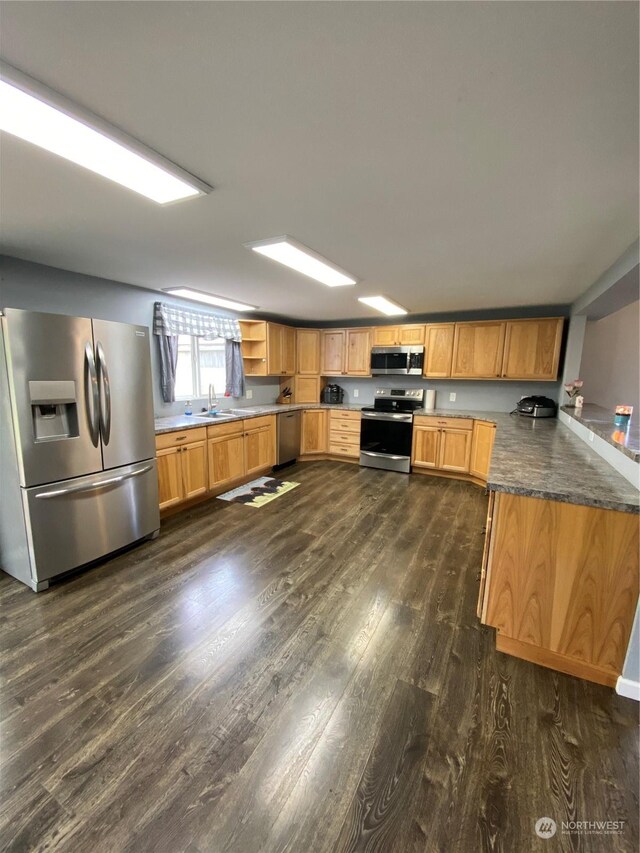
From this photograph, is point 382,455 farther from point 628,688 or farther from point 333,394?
point 628,688

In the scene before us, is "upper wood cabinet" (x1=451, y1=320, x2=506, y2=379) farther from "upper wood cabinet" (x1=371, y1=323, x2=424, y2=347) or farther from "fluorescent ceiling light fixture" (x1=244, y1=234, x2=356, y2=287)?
"fluorescent ceiling light fixture" (x1=244, y1=234, x2=356, y2=287)

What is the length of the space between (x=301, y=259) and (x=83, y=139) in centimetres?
149

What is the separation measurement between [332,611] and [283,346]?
4.16 metres

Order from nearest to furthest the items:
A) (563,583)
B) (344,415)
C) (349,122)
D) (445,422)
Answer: (349,122), (563,583), (445,422), (344,415)

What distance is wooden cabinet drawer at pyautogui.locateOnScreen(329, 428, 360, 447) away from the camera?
5363 mm

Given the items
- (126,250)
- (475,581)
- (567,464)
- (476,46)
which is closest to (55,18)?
(476,46)

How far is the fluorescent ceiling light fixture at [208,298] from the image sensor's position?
3.61m

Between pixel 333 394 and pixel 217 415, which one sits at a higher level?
pixel 333 394

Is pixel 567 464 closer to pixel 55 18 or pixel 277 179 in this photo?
pixel 277 179

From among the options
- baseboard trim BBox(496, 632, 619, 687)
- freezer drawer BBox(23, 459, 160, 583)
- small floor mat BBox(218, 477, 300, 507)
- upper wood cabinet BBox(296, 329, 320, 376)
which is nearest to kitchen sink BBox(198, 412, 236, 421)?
small floor mat BBox(218, 477, 300, 507)

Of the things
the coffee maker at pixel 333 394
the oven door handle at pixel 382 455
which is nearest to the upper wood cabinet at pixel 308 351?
the coffee maker at pixel 333 394

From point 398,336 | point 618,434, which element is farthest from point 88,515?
point 398,336

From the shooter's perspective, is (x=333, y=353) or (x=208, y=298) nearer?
(x=208, y=298)

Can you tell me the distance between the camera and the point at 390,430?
4.95 m
